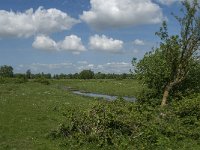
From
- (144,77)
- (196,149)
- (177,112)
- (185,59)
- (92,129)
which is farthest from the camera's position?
(144,77)

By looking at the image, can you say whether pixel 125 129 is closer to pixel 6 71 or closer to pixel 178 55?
pixel 178 55

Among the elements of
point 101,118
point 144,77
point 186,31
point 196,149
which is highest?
point 186,31

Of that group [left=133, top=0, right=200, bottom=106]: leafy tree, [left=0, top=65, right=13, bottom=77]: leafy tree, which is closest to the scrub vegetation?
[left=133, top=0, right=200, bottom=106]: leafy tree

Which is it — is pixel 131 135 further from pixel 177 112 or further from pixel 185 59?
pixel 185 59

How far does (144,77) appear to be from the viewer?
1177 inches

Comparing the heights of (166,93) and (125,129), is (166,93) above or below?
above

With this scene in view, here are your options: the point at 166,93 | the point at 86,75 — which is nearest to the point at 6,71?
the point at 86,75

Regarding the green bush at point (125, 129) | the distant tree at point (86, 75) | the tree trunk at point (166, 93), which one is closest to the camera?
the green bush at point (125, 129)

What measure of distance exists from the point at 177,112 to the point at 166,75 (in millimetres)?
4581

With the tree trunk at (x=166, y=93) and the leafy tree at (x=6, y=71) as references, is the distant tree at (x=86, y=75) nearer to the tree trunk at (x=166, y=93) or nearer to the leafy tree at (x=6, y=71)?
the leafy tree at (x=6, y=71)

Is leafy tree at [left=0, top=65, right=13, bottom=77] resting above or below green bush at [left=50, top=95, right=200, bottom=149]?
above


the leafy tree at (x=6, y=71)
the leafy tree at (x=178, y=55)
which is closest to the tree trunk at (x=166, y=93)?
the leafy tree at (x=178, y=55)

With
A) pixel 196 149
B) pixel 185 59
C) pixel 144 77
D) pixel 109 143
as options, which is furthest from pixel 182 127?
pixel 144 77

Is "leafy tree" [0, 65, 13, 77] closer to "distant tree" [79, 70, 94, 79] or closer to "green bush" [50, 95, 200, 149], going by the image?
"distant tree" [79, 70, 94, 79]
